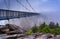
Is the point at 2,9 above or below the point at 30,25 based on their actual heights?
above

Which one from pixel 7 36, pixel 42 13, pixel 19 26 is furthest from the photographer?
pixel 42 13

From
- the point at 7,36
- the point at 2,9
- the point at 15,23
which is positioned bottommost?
the point at 7,36

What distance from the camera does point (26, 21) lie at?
3.29 metres

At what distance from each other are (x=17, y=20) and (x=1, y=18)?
1.08 ft

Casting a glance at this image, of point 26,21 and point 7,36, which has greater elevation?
point 26,21

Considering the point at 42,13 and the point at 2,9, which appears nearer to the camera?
the point at 2,9

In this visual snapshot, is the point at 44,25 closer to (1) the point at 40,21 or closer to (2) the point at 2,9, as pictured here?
(1) the point at 40,21

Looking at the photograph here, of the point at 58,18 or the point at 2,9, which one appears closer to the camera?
the point at 2,9

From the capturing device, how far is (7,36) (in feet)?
9.75

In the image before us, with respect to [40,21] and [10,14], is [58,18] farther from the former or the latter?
[10,14]

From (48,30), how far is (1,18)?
969 mm

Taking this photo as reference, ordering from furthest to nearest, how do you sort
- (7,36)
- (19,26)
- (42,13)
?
(42,13), (19,26), (7,36)

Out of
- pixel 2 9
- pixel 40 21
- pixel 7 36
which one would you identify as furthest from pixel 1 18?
pixel 40 21

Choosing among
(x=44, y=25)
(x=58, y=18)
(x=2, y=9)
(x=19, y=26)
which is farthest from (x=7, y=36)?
(x=58, y=18)
